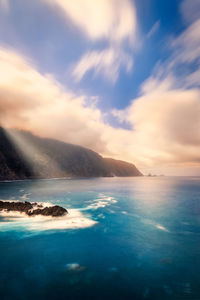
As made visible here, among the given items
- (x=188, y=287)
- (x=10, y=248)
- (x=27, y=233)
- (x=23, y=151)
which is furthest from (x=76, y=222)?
(x=23, y=151)

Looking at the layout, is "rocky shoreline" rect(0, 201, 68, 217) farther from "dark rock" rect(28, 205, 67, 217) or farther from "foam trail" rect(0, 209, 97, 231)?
"foam trail" rect(0, 209, 97, 231)

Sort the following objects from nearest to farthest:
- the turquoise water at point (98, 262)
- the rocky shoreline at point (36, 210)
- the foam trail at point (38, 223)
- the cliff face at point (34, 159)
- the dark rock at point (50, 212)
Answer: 1. the turquoise water at point (98, 262)
2. the foam trail at point (38, 223)
3. the dark rock at point (50, 212)
4. the rocky shoreline at point (36, 210)
5. the cliff face at point (34, 159)

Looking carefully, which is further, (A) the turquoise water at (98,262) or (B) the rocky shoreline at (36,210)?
(B) the rocky shoreline at (36,210)

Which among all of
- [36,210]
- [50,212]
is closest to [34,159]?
[36,210]

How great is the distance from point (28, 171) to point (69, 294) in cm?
14312

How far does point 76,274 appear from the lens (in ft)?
28.5

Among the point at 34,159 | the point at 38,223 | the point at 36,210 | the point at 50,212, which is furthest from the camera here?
the point at 34,159

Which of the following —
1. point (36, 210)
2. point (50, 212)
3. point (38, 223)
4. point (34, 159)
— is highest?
point (34, 159)

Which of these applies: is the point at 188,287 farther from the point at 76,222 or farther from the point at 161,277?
the point at 76,222

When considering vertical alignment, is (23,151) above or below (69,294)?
above

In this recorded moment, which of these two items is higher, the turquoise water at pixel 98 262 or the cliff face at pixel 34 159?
the cliff face at pixel 34 159

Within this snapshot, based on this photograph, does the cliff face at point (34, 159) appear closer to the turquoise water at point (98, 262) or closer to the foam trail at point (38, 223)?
the foam trail at point (38, 223)

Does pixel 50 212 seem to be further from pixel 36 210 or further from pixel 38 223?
pixel 38 223

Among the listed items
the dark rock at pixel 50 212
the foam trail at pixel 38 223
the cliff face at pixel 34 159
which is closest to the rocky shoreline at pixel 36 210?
the dark rock at pixel 50 212
